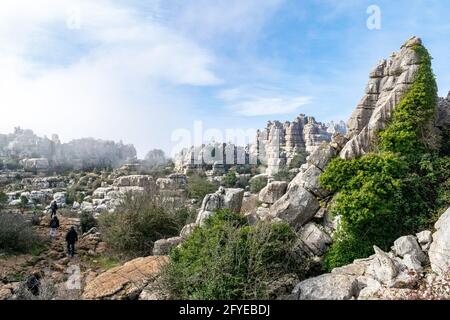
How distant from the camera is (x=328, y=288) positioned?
24.2ft

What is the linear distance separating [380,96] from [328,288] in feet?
27.8

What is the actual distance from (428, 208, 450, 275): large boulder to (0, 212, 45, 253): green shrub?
47.3 ft

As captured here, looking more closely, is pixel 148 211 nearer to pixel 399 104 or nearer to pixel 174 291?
pixel 174 291

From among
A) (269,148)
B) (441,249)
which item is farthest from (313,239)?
(269,148)

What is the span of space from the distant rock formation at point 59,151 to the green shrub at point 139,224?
43882 mm

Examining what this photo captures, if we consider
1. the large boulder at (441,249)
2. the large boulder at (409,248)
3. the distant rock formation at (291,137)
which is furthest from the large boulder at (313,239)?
the distant rock formation at (291,137)

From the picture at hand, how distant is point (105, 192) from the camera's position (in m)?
34.1

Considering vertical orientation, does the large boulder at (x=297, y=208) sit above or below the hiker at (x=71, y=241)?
above

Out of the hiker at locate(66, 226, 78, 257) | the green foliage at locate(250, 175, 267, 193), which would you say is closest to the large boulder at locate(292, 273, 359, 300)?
the hiker at locate(66, 226, 78, 257)

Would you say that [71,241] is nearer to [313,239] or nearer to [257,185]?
[313,239]

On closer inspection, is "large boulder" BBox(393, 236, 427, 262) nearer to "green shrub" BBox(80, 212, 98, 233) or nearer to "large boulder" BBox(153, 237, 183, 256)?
"large boulder" BBox(153, 237, 183, 256)

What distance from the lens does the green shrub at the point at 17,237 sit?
14675 millimetres

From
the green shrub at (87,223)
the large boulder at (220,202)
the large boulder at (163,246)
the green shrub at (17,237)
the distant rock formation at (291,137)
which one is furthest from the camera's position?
the distant rock formation at (291,137)

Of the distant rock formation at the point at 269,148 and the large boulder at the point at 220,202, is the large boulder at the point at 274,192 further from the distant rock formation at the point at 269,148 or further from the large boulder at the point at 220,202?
the distant rock formation at the point at 269,148
